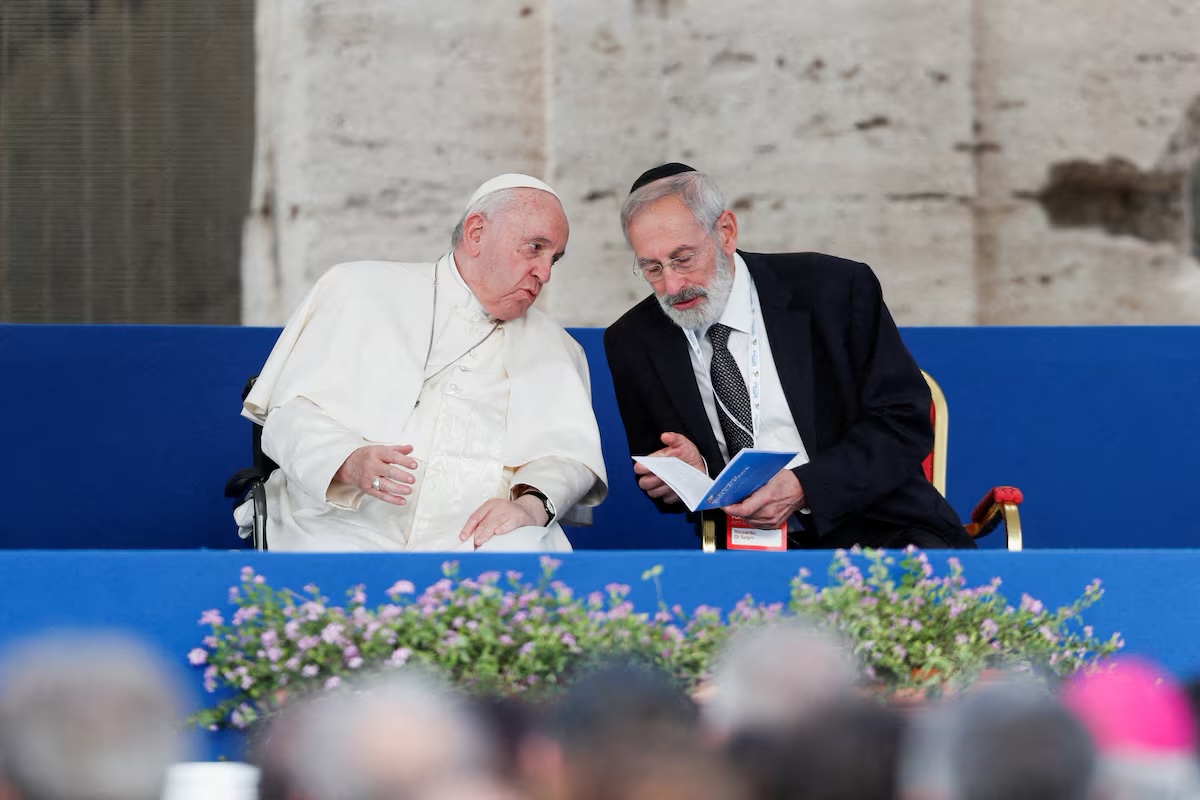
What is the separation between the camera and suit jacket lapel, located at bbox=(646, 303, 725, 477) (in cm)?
379

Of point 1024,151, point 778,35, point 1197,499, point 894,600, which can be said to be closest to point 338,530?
point 894,600

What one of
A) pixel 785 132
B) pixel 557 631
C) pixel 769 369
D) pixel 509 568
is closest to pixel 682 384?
pixel 769 369

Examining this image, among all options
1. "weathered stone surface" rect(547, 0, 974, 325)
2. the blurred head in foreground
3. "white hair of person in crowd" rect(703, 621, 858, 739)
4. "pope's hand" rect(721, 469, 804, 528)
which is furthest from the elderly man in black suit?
the blurred head in foreground

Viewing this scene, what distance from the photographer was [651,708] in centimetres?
113

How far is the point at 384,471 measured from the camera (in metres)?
3.30

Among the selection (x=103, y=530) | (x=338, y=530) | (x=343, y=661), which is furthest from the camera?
(x=103, y=530)

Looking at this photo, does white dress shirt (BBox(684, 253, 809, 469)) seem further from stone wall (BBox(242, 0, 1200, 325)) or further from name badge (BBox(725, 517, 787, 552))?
stone wall (BBox(242, 0, 1200, 325))

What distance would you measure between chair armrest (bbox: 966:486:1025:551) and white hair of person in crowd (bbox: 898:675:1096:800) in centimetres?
259

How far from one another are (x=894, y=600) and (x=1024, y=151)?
4.49 metres

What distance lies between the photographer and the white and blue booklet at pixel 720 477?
3121mm

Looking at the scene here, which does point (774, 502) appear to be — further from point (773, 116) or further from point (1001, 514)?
point (773, 116)

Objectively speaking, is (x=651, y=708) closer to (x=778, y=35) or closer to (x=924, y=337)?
(x=924, y=337)

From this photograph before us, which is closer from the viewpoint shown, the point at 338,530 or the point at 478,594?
the point at 478,594

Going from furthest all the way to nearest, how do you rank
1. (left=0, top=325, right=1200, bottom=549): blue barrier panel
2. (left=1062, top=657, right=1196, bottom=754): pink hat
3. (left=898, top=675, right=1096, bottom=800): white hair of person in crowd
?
(left=0, top=325, right=1200, bottom=549): blue barrier panel
(left=1062, top=657, right=1196, bottom=754): pink hat
(left=898, top=675, right=1096, bottom=800): white hair of person in crowd
